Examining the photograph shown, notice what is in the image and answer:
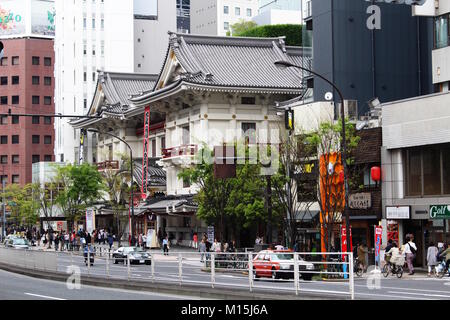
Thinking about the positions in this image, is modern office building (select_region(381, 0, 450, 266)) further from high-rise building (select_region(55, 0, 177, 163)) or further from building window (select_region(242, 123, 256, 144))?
high-rise building (select_region(55, 0, 177, 163))

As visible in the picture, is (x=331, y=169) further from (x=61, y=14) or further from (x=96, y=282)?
(x=61, y=14)

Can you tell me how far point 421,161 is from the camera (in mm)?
44688

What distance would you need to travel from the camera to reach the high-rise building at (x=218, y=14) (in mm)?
144625

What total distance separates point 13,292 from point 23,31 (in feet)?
373

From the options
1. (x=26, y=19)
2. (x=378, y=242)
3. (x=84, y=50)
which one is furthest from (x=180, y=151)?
(x=26, y=19)

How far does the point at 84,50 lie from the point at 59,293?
276ft

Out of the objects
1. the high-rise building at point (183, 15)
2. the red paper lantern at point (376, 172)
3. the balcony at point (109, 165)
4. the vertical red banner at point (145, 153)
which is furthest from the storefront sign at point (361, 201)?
the high-rise building at point (183, 15)

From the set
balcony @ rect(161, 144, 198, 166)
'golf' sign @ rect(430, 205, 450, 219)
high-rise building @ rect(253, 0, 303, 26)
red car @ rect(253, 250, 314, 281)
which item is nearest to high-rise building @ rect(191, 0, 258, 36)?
high-rise building @ rect(253, 0, 303, 26)

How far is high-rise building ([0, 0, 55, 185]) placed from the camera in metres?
130

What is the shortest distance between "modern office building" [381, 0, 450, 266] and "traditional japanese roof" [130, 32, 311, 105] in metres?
18.2

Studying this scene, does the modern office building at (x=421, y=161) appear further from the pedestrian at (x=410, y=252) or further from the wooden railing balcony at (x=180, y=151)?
the wooden railing balcony at (x=180, y=151)

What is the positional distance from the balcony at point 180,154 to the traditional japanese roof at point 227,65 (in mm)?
4702

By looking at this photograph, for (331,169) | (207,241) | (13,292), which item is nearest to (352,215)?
(331,169)

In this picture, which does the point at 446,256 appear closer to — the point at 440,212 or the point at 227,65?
the point at 440,212
